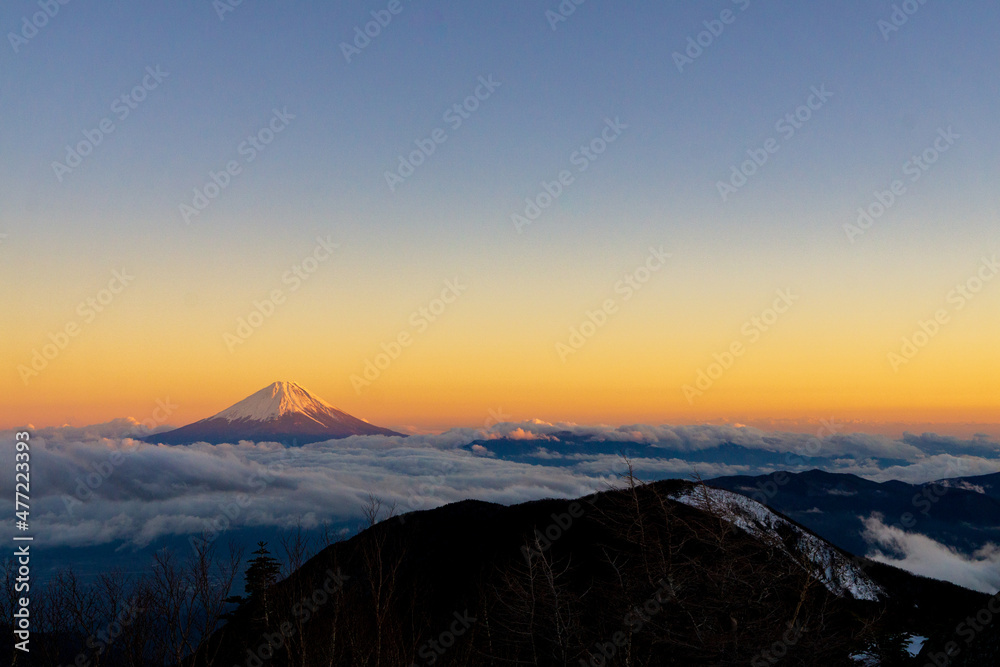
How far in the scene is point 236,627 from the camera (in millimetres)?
55781

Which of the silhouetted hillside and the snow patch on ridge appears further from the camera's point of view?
the snow patch on ridge

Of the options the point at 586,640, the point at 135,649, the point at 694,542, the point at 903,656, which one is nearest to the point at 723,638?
the point at 586,640

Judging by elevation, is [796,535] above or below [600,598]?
above

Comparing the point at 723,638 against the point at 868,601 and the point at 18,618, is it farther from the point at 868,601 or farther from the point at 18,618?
the point at 868,601

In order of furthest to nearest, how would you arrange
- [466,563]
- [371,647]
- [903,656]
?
[466,563]
[903,656]
[371,647]

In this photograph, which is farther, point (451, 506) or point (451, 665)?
point (451, 506)

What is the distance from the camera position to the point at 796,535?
5666cm

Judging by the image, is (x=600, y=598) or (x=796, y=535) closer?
(x=600, y=598)

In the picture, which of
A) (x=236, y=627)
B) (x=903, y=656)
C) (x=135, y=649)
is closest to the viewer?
(x=135, y=649)

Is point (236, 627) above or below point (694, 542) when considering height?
below

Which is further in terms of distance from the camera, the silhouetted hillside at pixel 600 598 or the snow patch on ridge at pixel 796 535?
the snow patch on ridge at pixel 796 535

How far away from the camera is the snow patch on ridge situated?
47.9 metres

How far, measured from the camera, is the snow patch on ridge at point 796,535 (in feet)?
157

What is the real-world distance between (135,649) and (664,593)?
19.9 meters
